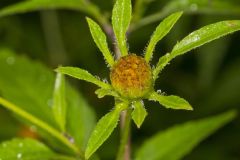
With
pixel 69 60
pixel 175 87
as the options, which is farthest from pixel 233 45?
pixel 69 60

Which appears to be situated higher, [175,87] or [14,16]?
[14,16]

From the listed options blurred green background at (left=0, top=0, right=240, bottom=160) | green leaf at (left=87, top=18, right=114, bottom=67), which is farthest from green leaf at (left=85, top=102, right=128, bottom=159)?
blurred green background at (left=0, top=0, right=240, bottom=160)

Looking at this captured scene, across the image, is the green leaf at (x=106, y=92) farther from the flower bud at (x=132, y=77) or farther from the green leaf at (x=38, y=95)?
the green leaf at (x=38, y=95)

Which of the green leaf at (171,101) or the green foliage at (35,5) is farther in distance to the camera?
the green foliage at (35,5)

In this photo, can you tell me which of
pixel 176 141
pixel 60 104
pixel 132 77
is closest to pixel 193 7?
pixel 176 141

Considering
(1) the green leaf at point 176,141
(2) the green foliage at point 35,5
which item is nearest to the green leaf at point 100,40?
(2) the green foliage at point 35,5

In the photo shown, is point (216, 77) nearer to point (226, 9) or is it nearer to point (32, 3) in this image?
point (226, 9)

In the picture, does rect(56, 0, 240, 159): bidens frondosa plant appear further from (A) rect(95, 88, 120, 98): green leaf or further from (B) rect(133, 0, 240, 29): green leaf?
(B) rect(133, 0, 240, 29): green leaf
